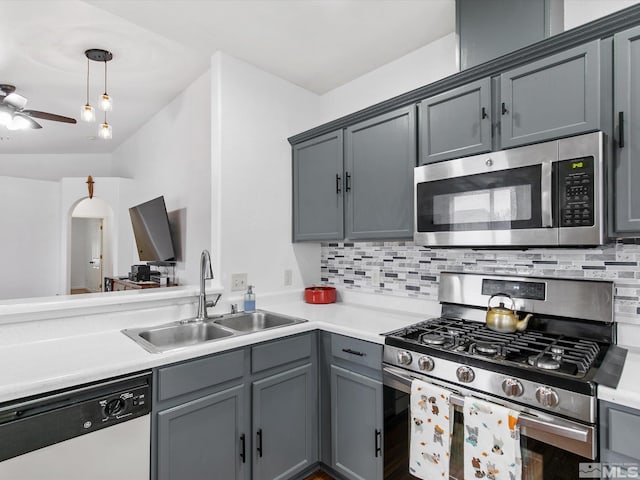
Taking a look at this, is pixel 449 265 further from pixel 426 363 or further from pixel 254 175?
pixel 254 175

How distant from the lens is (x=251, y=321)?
2.35 m

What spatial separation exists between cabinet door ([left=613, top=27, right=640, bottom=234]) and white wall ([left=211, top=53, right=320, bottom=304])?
197cm

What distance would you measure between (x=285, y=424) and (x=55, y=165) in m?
6.34

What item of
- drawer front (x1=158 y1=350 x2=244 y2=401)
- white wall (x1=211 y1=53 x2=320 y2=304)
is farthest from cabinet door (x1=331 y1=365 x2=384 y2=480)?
white wall (x1=211 y1=53 x2=320 y2=304)

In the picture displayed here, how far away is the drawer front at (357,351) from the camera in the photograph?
1770mm

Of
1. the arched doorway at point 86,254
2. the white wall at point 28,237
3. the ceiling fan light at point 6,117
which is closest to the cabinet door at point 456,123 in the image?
the ceiling fan light at point 6,117

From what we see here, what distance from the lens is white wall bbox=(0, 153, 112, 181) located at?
19.3ft

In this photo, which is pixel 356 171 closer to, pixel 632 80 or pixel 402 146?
pixel 402 146

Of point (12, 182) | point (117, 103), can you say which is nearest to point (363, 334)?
point (117, 103)

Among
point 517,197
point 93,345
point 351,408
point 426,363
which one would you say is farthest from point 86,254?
point 517,197

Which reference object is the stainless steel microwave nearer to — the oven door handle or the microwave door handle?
the microwave door handle

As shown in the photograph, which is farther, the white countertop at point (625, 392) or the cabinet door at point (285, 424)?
the cabinet door at point (285, 424)

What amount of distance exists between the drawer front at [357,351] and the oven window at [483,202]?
67 centimetres

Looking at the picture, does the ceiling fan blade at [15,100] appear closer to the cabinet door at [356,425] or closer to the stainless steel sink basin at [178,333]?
the stainless steel sink basin at [178,333]
